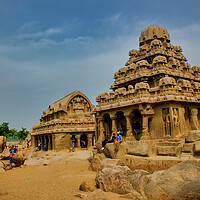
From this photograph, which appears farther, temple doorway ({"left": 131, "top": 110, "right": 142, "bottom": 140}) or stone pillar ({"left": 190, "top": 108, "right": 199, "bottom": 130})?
temple doorway ({"left": 131, "top": 110, "right": 142, "bottom": 140})

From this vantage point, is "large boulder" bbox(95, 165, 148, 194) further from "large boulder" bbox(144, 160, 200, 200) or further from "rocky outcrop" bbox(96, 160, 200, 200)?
"large boulder" bbox(144, 160, 200, 200)

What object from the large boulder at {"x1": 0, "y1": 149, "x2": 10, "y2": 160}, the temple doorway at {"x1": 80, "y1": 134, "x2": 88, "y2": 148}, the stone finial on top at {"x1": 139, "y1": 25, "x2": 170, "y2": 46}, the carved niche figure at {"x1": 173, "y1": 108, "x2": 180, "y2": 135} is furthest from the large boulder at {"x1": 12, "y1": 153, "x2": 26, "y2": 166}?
the stone finial on top at {"x1": 139, "y1": 25, "x2": 170, "y2": 46}

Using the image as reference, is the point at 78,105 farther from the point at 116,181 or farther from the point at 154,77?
the point at 116,181

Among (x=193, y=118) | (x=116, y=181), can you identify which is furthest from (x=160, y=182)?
(x=193, y=118)

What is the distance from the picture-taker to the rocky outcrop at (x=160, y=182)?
8.16 metres

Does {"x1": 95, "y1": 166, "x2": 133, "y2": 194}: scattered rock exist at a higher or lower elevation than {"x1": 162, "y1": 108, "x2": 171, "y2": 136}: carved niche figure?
lower

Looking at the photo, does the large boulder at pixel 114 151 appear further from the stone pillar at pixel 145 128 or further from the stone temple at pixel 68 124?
the stone temple at pixel 68 124

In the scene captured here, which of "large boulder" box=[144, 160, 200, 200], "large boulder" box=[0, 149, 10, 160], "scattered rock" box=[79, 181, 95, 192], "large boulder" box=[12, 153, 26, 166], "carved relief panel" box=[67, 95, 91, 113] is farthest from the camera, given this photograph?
"carved relief panel" box=[67, 95, 91, 113]

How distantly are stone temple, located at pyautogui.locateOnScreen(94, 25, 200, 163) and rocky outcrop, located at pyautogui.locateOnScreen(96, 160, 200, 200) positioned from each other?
7.59 feet

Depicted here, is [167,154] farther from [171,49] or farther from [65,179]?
[171,49]

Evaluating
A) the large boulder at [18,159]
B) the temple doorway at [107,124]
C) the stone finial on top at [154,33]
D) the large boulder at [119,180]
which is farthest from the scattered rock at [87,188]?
the stone finial on top at [154,33]

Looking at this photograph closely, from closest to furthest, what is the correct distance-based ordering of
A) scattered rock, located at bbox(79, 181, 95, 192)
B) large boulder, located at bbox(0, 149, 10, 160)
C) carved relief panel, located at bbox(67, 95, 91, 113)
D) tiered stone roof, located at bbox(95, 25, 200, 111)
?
scattered rock, located at bbox(79, 181, 95, 192) → tiered stone roof, located at bbox(95, 25, 200, 111) → large boulder, located at bbox(0, 149, 10, 160) → carved relief panel, located at bbox(67, 95, 91, 113)

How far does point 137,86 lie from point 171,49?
7.63 m

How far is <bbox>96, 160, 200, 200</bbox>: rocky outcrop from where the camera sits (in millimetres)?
8156
